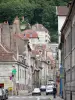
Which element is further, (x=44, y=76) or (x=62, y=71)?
(x=44, y=76)

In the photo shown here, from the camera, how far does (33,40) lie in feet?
631

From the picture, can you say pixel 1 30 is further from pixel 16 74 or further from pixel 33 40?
pixel 33 40

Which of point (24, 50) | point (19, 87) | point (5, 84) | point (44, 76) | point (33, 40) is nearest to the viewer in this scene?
point (5, 84)

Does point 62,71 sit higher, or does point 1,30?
point 1,30

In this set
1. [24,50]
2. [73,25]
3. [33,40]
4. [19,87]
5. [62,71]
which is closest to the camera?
[73,25]

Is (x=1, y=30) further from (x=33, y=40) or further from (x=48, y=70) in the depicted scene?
(x=33, y=40)

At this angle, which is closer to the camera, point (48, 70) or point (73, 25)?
point (73, 25)

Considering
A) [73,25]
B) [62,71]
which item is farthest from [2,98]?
[73,25]

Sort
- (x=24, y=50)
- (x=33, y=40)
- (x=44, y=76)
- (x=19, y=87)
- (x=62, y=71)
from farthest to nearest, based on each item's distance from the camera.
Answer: (x=33, y=40) → (x=44, y=76) → (x=24, y=50) → (x=19, y=87) → (x=62, y=71)

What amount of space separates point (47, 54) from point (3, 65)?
104061 millimetres

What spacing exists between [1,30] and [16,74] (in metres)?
8.83

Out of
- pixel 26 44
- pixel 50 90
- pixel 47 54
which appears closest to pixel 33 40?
pixel 47 54

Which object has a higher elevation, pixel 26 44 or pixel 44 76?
pixel 26 44

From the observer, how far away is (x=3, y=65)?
76188 millimetres
